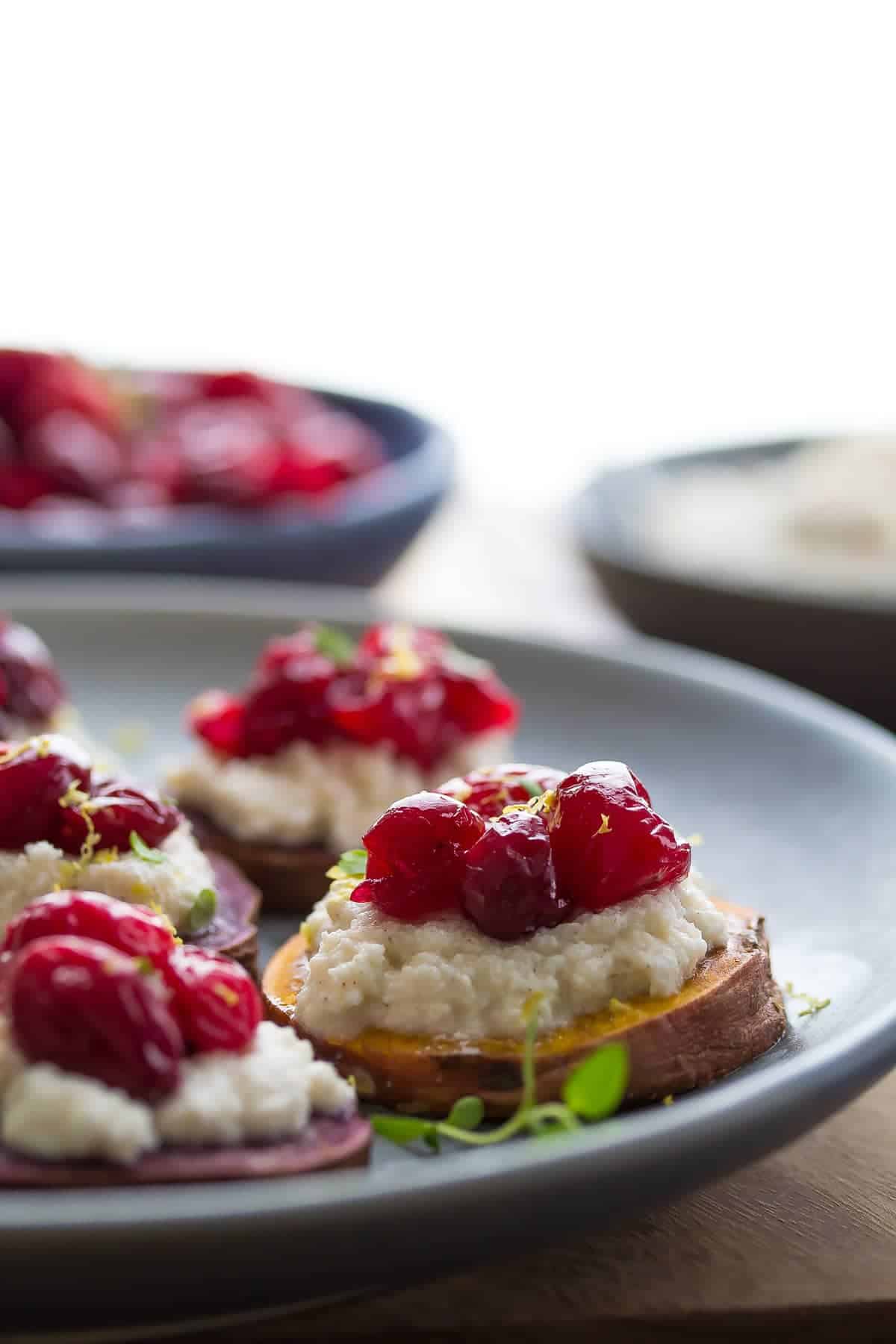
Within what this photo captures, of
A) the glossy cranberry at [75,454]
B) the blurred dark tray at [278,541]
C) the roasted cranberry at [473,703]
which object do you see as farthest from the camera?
the glossy cranberry at [75,454]

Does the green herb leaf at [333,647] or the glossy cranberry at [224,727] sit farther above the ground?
the green herb leaf at [333,647]

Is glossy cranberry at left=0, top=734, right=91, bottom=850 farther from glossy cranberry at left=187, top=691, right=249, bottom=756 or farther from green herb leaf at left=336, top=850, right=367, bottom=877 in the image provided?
glossy cranberry at left=187, top=691, right=249, bottom=756

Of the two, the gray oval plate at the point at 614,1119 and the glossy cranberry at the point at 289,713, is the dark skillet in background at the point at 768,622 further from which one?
the glossy cranberry at the point at 289,713

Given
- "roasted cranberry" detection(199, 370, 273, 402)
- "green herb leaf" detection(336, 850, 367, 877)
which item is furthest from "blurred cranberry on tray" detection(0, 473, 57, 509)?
"green herb leaf" detection(336, 850, 367, 877)

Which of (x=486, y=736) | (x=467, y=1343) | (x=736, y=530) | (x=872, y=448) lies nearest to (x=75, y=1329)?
(x=467, y=1343)

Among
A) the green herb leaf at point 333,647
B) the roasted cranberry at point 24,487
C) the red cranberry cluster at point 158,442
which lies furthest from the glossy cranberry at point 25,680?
the roasted cranberry at point 24,487

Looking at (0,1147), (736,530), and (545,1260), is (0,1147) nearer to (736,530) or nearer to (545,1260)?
(545,1260)
